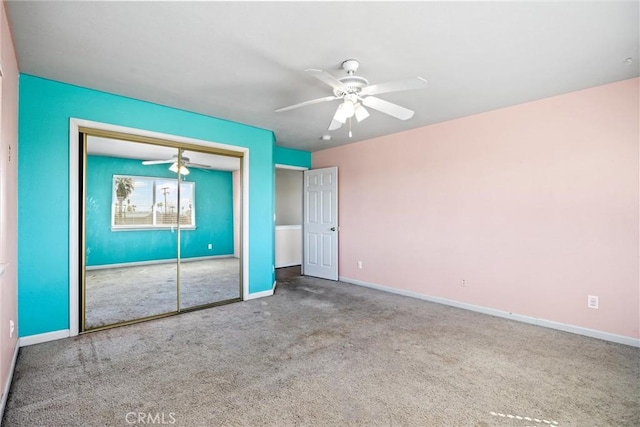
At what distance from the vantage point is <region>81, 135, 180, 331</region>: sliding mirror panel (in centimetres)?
330

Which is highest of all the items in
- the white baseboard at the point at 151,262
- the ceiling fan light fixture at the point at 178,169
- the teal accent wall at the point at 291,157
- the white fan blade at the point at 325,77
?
the teal accent wall at the point at 291,157

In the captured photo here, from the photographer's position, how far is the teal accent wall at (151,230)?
10.9 ft

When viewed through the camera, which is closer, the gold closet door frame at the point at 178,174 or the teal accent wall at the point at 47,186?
the teal accent wall at the point at 47,186

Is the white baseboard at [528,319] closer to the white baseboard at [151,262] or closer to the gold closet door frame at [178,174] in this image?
the gold closet door frame at [178,174]

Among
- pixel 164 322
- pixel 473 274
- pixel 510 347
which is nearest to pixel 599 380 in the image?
pixel 510 347

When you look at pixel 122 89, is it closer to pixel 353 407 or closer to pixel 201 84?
pixel 201 84

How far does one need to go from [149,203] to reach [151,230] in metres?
0.33

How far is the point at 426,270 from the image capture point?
14.8ft

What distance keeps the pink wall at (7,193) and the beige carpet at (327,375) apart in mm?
349

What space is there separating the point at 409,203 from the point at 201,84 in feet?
10.6

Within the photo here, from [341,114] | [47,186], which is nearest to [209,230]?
[47,186]

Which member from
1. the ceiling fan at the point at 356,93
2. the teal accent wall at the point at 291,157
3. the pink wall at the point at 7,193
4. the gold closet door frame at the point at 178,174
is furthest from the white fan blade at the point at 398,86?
the teal accent wall at the point at 291,157

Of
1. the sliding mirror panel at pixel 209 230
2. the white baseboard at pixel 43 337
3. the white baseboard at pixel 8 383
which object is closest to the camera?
the white baseboard at pixel 8 383

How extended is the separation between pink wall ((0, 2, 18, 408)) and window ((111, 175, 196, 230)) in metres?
0.92
